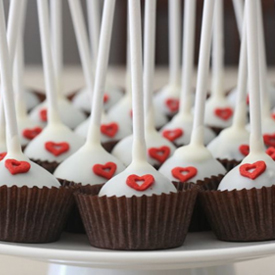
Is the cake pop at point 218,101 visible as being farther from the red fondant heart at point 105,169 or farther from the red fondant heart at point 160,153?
the red fondant heart at point 105,169

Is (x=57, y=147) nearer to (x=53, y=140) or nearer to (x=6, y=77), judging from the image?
(x=53, y=140)

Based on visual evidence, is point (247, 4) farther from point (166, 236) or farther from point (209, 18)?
point (166, 236)

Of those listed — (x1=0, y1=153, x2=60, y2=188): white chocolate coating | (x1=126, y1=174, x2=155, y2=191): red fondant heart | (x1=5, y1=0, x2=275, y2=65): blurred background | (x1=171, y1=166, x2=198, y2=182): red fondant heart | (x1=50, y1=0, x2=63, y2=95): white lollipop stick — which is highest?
(x1=50, y1=0, x2=63, y2=95): white lollipop stick

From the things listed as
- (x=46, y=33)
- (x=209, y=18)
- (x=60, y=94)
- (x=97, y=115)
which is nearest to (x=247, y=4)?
(x=209, y=18)

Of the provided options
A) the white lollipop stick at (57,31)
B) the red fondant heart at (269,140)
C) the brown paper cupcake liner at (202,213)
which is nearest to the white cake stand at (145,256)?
the brown paper cupcake liner at (202,213)

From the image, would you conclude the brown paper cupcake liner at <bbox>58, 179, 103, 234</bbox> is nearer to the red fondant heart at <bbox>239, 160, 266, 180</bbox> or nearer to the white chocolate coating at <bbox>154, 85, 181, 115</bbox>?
the red fondant heart at <bbox>239, 160, 266, 180</bbox>

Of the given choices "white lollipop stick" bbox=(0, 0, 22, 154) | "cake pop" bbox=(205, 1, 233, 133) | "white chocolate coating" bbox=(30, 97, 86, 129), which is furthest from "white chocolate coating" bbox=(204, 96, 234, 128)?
"white lollipop stick" bbox=(0, 0, 22, 154)

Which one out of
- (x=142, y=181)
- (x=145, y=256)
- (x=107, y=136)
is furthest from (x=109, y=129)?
(x=145, y=256)
